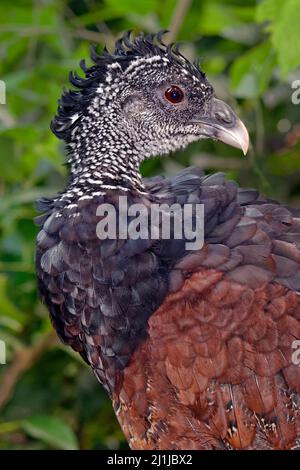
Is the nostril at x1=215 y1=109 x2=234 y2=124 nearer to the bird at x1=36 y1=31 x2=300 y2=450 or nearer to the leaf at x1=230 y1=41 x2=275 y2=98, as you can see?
the bird at x1=36 y1=31 x2=300 y2=450

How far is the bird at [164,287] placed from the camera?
3.06 meters

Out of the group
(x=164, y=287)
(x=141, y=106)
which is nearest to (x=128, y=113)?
(x=141, y=106)

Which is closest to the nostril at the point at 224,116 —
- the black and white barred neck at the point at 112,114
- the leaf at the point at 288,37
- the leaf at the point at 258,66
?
the black and white barred neck at the point at 112,114

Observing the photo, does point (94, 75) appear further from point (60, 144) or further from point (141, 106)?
point (60, 144)

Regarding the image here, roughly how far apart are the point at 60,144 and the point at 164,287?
1415mm

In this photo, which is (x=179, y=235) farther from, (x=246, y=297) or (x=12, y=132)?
(x=12, y=132)

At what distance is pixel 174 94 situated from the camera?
A: 3.35 metres

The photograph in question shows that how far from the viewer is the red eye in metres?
3.34

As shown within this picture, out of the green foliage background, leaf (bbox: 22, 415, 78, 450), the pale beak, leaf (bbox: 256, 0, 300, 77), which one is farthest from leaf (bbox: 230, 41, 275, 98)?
leaf (bbox: 22, 415, 78, 450)

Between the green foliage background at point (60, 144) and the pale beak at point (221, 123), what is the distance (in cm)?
64

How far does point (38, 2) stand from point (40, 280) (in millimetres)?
2131

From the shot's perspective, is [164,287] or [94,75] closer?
[164,287]
